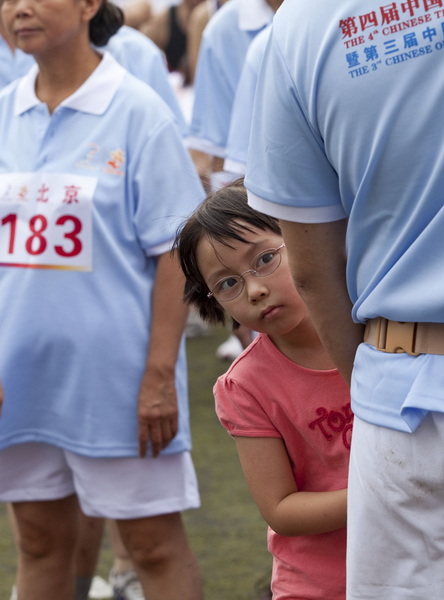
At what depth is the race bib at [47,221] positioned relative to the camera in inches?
114

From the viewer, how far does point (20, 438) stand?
301cm

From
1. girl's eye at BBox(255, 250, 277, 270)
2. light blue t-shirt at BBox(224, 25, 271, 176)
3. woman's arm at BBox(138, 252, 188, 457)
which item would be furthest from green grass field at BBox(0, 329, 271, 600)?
girl's eye at BBox(255, 250, 277, 270)

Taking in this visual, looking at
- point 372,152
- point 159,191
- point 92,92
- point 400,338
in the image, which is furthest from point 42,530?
point 372,152

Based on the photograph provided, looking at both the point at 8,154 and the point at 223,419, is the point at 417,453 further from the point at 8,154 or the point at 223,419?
the point at 8,154

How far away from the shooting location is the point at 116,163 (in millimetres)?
2932

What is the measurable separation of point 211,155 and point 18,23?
168 cm

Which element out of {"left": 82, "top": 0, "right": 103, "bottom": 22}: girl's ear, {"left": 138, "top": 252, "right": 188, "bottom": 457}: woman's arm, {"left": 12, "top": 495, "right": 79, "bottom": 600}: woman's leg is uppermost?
{"left": 82, "top": 0, "right": 103, "bottom": 22}: girl's ear

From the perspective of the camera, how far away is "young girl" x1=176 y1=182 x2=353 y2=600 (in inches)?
80.4

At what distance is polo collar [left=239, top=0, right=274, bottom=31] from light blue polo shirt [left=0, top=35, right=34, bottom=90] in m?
0.91

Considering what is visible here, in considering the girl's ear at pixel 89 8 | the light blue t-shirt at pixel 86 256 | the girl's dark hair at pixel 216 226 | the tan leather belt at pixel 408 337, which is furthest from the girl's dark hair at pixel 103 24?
the tan leather belt at pixel 408 337

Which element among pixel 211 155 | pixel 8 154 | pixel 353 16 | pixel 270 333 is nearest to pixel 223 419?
pixel 270 333

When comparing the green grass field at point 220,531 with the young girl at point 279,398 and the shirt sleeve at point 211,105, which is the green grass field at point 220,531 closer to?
the shirt sleeve at point 211,105

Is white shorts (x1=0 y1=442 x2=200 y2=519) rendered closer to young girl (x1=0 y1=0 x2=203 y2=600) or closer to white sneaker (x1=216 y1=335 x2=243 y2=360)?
young girl (x1=0 y1=0 x2=203 y2=600)

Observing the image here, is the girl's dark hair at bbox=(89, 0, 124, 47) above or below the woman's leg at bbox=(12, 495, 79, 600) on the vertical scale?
above
